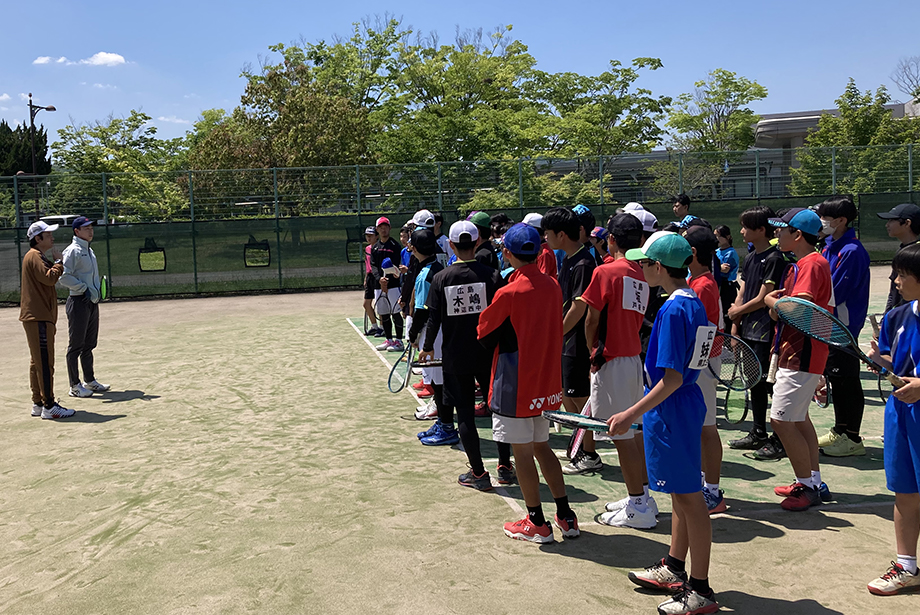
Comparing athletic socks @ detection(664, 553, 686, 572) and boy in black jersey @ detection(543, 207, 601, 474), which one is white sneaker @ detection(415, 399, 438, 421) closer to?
boy in black jersey @ detection(543, 207, 601, 474)

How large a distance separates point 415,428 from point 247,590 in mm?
3732

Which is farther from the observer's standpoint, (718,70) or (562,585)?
(718,70)

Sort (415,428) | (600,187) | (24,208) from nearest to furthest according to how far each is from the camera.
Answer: (415,428) < (24,208) < (600,187)

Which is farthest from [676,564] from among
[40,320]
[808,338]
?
[40,320]

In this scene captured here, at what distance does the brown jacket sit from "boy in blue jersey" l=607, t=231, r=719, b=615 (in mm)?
7445

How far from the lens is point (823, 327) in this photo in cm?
423

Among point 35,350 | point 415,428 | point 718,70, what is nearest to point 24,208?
point 35,350

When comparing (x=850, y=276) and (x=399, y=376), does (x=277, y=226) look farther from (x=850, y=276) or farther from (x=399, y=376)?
(x=850, y=276)

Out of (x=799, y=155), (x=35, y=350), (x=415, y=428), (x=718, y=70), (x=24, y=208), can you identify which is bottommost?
(x=415, y=428)

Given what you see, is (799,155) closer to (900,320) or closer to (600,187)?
(600,187)

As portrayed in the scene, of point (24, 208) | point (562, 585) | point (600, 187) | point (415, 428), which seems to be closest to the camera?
point (562, 585)

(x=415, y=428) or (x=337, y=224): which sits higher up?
(x=337, y=224)

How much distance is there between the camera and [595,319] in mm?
5535

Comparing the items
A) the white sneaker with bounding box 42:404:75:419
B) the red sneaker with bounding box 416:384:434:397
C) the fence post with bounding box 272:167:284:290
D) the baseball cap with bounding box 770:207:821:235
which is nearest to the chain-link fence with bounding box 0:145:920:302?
the fence post with bounding box 272:167:284:290
